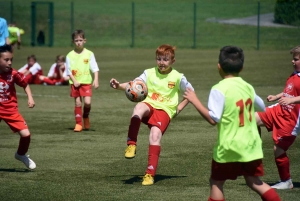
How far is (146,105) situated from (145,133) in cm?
404

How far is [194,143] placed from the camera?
11789 mm

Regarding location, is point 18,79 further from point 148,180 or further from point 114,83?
point 148,180

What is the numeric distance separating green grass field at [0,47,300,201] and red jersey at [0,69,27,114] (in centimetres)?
81

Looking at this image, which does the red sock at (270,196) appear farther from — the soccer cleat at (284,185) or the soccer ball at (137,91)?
the soccer ball at (137,91)

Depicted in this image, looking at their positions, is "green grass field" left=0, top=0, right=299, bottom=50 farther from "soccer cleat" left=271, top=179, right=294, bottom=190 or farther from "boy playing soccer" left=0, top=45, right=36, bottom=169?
"soccer cleat" left=271, top=179, right=294, bottom=190

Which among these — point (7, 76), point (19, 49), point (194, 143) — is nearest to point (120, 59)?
point (19, 49)

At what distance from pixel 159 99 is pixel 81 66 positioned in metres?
4.90

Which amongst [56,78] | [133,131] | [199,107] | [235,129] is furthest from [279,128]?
[56,78]

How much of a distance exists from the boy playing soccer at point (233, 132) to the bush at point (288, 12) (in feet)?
110

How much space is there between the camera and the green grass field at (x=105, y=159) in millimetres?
8180

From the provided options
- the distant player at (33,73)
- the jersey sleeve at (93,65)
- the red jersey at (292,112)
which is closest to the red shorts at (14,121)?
the red jersey at (292,112)

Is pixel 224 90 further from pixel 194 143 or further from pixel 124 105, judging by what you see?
pixel 124 105

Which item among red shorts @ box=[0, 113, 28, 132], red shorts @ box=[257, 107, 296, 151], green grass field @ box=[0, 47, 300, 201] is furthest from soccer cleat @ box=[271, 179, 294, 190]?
red shorts @ box=[0, 113, 28, 132]

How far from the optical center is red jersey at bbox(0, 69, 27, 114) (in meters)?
9.41
